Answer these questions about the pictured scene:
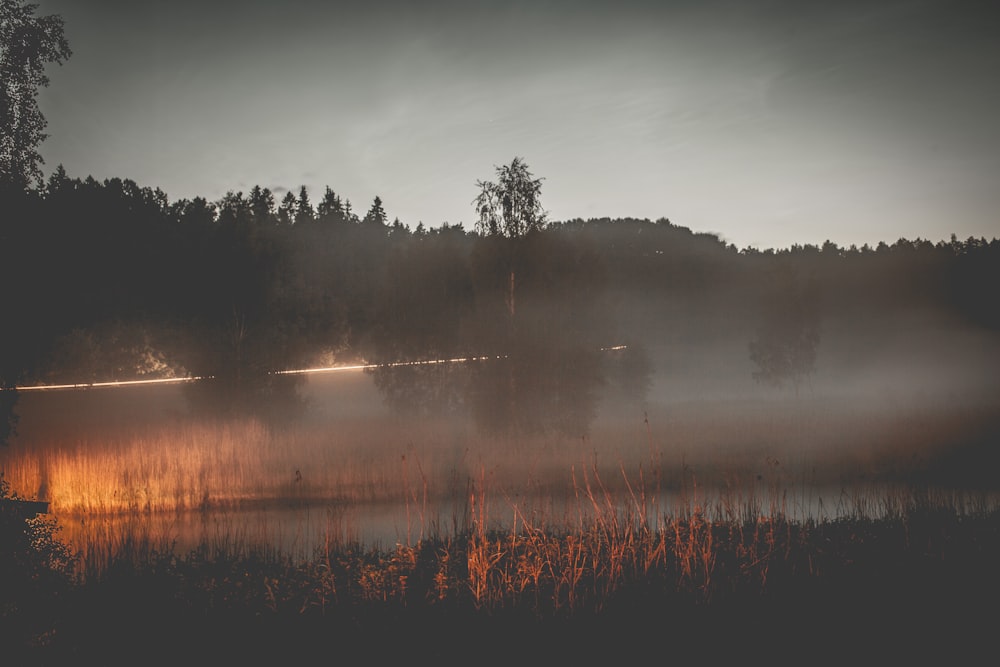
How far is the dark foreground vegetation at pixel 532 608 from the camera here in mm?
6129

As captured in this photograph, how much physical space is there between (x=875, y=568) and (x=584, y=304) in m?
16.2

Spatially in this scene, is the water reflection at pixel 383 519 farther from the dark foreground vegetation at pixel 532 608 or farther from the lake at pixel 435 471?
the dark foreground vegetation at pixel 532 608

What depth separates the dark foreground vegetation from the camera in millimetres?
6129

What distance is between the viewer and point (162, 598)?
8000 millimetres

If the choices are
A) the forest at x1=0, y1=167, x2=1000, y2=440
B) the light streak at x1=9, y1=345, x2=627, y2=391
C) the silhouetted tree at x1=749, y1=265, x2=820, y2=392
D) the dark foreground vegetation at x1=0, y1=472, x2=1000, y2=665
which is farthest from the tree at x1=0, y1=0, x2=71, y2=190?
the silhouetted tree at x1=749, y1=265, x2=820, y2=392

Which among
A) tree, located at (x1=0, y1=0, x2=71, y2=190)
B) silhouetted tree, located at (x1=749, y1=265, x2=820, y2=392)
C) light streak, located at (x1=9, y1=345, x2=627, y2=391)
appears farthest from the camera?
silhouetted tree, located at (x1=749, y1=265, x2=820, y2=392)

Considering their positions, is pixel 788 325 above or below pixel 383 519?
above

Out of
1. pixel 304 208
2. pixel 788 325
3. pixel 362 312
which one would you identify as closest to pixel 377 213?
pixel 304 208

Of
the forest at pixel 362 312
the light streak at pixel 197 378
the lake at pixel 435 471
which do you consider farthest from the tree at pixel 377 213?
the lake at pixel 435 471

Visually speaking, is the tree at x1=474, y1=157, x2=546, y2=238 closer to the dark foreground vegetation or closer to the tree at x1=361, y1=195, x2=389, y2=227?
the dark foreground vegetation

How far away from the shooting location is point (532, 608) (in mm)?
7031

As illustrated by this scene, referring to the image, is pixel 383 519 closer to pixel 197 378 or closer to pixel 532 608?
pixel 532 608

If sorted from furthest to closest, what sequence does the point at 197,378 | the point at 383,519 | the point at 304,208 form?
the point at 304,208 → the point at 197,378 → the point at 383,519

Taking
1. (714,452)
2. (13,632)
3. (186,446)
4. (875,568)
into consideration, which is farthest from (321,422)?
(875,568)
